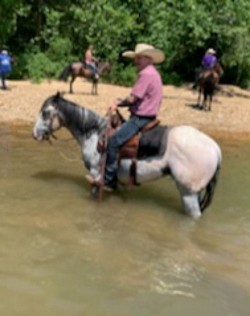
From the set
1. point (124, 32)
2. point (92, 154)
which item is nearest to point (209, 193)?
point (92, 154)

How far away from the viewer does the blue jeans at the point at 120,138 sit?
8.51 metres

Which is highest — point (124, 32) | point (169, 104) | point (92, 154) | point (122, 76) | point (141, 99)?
point (141, 99)

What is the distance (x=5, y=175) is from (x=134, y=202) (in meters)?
2.20

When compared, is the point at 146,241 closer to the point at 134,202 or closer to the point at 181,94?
the point at 134,202

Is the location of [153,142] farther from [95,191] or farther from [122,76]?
[122,76]

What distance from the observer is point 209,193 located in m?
8.52

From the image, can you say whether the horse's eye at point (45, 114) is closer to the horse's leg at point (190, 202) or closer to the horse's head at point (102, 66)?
the horse's leg at point (190, 202)

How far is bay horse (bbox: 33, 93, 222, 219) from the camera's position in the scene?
819 centimetres

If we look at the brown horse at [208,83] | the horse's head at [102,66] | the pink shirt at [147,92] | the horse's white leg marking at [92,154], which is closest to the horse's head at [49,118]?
the horse's white leg marking at [92,154]

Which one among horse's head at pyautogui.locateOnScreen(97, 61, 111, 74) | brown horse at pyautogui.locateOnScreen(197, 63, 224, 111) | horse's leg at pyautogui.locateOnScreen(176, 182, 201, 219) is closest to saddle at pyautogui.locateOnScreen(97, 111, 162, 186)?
horse's leg at pyautogui.locateOnScreen(176, 182, 201, 219)

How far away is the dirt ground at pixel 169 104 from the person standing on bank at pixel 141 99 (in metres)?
6.86

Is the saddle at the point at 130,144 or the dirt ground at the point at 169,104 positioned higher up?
the saddle at the point at 130,144

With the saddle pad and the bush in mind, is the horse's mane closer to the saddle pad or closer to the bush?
the saddle pad

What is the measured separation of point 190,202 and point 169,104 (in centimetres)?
1156
